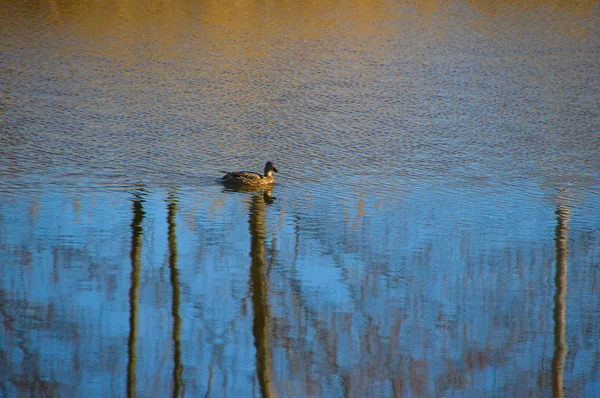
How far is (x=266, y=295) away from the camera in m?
7.51

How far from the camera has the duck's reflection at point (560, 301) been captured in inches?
250

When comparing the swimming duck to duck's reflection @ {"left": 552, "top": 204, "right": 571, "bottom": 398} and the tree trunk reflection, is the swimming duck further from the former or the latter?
duck's reflection @ {"left": 552, "top": 204, "right": 571, "bottom": 398}

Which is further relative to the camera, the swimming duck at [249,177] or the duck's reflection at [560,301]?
the swimming duck at [249,177]

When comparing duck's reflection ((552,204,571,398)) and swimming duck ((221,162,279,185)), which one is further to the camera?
swimming duck ((221,162,279,185))

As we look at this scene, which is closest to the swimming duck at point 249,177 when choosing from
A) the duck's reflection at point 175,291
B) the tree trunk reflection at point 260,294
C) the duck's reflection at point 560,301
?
the tree trunk reflection at point 260,294

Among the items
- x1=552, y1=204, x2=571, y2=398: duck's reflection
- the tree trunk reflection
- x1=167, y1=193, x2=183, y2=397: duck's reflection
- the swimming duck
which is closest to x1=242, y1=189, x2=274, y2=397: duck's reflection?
the tree trunk reflection

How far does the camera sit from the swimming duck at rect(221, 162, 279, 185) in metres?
10.5

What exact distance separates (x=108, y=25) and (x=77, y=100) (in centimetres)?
616

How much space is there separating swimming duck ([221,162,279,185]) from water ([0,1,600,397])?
0.55 feet

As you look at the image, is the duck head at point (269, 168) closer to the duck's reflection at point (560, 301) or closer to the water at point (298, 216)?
the water at point (298, 216)

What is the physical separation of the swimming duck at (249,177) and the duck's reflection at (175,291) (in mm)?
811

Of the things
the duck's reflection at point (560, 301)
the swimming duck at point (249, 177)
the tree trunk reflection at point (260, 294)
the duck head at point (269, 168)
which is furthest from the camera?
the duck head at point (269, 168)

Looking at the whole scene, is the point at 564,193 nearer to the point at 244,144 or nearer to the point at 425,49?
→ the point at 244,144

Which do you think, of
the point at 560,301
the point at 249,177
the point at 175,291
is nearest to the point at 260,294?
the point at 175,291
